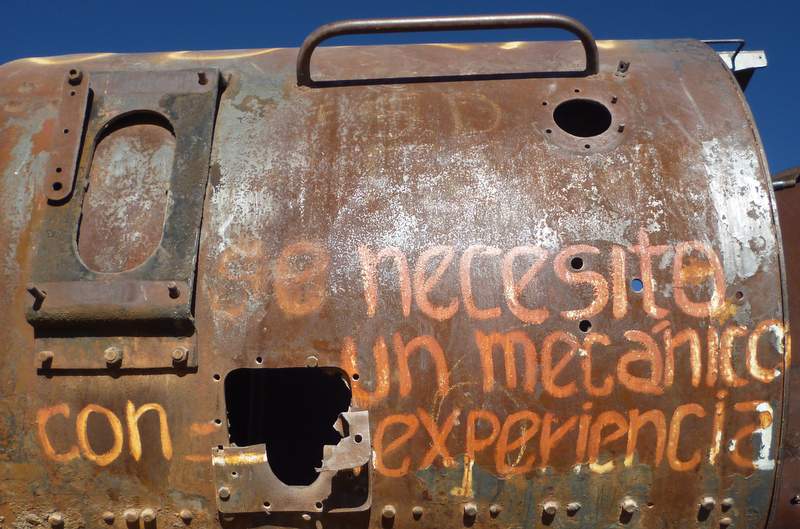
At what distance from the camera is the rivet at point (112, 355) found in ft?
6.53

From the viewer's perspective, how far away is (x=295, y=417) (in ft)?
12.8

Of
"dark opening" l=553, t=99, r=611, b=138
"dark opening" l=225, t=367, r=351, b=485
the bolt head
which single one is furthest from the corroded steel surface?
"dark opening" l=225, t=367, r=351, b=485

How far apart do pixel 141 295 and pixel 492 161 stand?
3.82 feet

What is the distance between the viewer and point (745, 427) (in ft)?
6.56

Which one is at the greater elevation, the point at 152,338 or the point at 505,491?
the point at 152,338

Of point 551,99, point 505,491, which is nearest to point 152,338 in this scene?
point 505,491

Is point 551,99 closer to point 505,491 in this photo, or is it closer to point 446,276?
point 446,276

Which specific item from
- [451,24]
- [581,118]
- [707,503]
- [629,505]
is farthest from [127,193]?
[707,503]

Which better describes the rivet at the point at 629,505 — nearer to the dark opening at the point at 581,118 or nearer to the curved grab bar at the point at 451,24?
the dark opening at the point at 581,118

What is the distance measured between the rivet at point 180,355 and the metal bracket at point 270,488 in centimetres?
29

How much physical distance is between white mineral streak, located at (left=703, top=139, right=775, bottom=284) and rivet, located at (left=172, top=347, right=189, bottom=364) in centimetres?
163

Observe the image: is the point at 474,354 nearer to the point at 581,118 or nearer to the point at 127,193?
the point at 581,118

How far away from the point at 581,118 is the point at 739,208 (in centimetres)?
67

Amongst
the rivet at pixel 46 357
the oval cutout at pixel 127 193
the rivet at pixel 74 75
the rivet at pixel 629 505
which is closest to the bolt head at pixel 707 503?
the rivet at pixel 629 505
